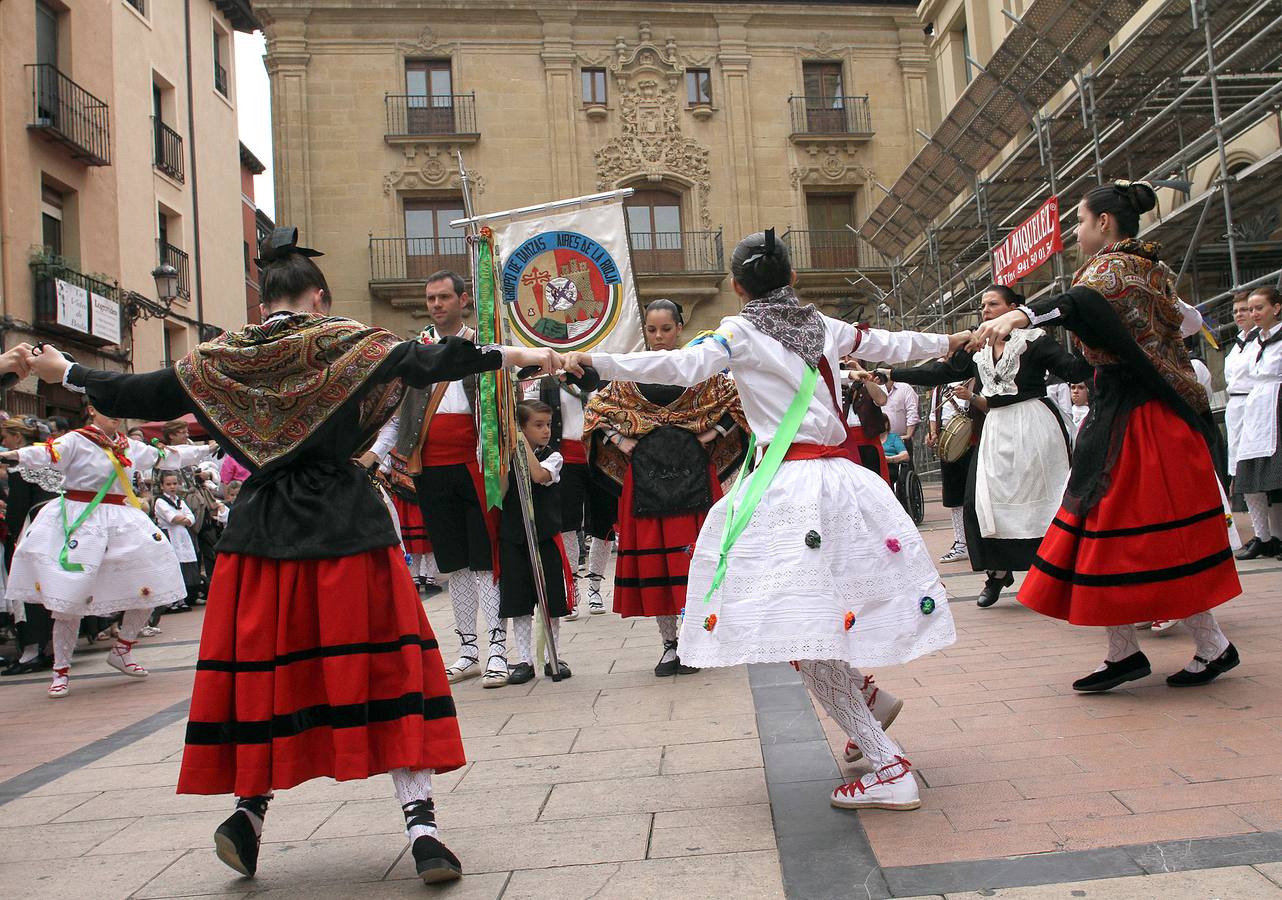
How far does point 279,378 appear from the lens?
11.1ft

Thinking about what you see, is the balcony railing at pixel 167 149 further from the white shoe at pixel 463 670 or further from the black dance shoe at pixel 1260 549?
the black dance shoe at pixel 1260 549

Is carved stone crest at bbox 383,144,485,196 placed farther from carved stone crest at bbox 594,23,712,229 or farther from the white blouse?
the white blouse

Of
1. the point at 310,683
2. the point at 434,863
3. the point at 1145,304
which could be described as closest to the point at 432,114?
the point at 1145,304

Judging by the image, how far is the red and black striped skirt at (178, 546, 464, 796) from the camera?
10.5ft

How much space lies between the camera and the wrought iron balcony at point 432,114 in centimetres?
2898

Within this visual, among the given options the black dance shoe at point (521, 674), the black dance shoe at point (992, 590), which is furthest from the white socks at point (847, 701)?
the black dance shoe at point (992, 590)

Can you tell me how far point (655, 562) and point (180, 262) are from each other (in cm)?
2051

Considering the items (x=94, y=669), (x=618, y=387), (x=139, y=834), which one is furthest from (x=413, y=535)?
(x=139, y=834)

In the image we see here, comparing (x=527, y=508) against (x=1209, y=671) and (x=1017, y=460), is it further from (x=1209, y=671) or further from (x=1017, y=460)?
(x=1209, y=671)

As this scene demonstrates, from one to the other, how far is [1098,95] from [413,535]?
31.0 ft

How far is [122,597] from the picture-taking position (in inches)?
291

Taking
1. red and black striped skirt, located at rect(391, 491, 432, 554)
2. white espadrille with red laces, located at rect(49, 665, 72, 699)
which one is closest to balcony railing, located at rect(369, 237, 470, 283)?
red and black striped skirt, located at rect(391, 491, 432, 554)

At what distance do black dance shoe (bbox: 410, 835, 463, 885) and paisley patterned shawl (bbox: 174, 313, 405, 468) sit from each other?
3.81 feet

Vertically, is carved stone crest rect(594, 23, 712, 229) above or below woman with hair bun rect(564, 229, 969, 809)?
above
